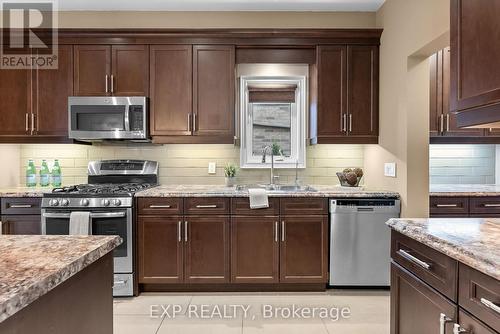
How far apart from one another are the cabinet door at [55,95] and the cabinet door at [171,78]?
834mm

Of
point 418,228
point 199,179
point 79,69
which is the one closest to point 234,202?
point 199,179

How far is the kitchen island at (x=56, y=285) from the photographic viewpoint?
0.86 metres

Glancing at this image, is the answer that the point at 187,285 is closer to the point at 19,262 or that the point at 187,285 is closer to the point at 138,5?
the point at 19,262

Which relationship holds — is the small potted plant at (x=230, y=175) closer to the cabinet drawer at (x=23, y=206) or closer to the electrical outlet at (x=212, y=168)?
the electrical outlet at (x=212, y=168)

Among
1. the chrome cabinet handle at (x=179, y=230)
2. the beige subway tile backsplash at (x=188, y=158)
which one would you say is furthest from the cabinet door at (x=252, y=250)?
the beige subway tile backsplash at (x=188, y=158)

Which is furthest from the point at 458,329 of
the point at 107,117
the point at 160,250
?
the point at 107,117

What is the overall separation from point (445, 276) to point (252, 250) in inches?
77.8

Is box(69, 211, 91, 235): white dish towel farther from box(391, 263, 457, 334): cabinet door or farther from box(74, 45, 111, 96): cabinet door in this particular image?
box(391, 263, 457, 334): cabinet door

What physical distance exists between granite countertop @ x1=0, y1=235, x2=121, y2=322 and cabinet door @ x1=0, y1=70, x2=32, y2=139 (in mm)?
2534

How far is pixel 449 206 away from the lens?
3.17 meters

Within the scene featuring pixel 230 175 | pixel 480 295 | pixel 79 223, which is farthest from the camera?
pixel 230 175

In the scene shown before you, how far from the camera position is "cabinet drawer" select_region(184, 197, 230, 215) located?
3119 mm

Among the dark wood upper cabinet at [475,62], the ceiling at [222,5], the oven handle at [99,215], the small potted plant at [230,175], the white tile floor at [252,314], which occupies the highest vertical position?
the ceiling at [222,5]

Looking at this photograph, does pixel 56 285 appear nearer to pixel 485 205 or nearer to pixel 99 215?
pixel 99 215
